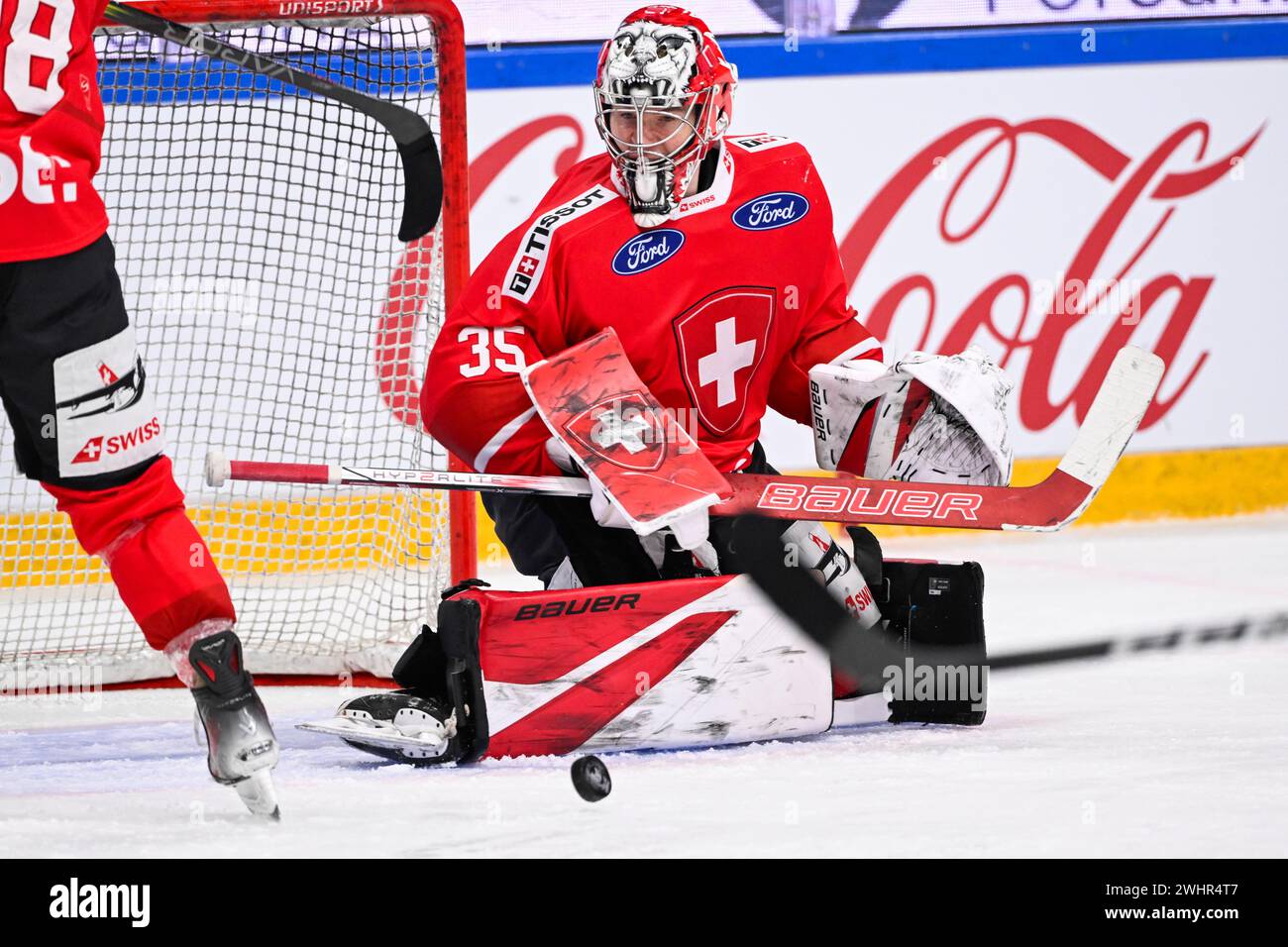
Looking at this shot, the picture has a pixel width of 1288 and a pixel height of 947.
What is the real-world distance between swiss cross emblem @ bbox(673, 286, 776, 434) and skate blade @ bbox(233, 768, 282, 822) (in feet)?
3.22

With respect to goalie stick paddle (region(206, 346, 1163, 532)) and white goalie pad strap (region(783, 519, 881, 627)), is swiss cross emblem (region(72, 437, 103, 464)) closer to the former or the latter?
goalie stick paddle (region(206, 346, 1163, 532))

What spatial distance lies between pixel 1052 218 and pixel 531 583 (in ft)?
6.42

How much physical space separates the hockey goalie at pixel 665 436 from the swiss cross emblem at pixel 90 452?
1.89 ft

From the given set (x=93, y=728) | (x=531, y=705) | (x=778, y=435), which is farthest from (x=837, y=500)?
(x=778, y=435)

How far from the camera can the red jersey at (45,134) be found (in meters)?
2.04

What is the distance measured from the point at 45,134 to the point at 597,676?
105 cm

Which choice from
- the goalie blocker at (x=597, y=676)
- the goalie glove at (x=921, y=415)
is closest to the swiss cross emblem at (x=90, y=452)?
the goalie blocker at (x=597, y=676)

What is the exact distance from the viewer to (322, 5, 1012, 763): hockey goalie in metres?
2.44

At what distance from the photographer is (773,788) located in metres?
2.24

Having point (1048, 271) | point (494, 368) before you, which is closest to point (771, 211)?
point (494, 368)

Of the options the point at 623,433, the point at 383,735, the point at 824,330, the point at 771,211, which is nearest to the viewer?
the point at 383,735

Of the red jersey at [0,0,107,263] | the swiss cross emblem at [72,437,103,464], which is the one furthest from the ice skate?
the red jersey at [0,0,107,263]

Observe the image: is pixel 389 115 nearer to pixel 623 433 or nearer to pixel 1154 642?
pixel 623 433
